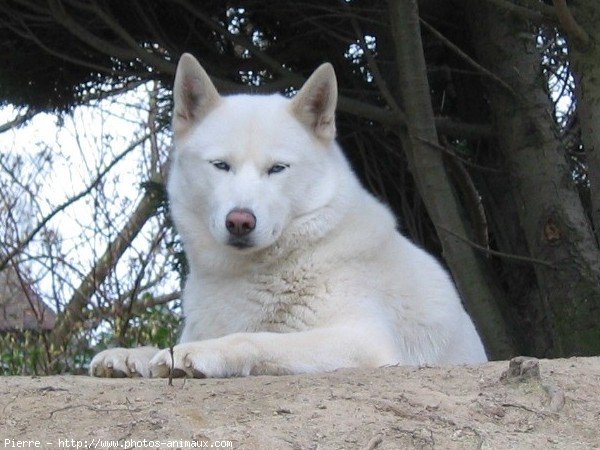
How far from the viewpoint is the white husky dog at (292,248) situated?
446 cm

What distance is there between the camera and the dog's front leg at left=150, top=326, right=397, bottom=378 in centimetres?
388

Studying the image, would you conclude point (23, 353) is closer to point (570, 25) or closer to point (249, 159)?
point (249, 159)

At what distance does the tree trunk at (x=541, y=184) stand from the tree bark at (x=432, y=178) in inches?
15.5

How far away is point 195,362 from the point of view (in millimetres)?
3854

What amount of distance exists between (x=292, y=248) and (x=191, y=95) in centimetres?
89

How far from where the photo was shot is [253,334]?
13.6 ft

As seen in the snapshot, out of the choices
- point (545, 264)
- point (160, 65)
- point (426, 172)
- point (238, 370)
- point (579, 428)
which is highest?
point (160, 65)

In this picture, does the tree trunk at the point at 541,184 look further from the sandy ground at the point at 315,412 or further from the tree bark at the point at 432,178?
the sandy ground at the point at 315,412

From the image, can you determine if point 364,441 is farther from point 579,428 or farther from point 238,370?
point 238,370

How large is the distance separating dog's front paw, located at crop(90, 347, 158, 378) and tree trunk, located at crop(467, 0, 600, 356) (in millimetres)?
3171

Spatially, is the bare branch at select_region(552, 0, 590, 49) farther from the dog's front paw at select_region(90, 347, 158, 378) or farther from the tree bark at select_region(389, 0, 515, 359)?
the dog's front paw at select_region(90, 347, 158, 378)

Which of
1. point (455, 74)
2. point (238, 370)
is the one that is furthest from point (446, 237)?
point (238, 370)

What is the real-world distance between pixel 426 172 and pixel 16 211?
15.6ft

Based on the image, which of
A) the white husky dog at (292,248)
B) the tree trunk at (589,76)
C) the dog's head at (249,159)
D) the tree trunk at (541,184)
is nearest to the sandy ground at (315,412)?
the white husky dog at (292,248)
